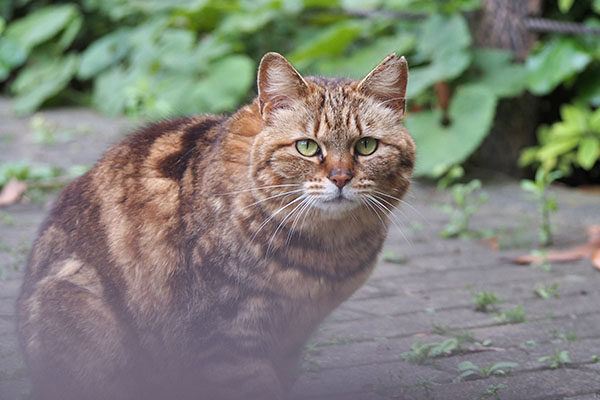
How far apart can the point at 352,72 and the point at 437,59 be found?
0.61 meters

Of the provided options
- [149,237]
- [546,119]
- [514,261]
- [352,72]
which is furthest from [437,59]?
[149,237]

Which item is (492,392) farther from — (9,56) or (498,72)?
(9,56)

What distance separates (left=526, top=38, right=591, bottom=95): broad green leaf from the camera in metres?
5.32

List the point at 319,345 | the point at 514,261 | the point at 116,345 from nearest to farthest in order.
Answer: the point at 116,345
the point at 319,345
the point at 514,261

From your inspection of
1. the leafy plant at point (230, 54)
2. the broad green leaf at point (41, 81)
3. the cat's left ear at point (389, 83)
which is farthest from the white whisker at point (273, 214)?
the broad green leaf at point (41, 81)

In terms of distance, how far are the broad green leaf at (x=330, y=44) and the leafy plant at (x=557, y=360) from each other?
348cm

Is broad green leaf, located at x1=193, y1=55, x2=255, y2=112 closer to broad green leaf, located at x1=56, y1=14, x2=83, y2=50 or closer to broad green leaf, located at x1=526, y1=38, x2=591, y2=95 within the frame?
broad green leaf, located at x1=526, y1=38, x2=591, y2=95

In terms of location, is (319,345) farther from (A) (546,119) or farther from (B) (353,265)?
(A) (546,119)

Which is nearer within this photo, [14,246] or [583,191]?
[14,246]

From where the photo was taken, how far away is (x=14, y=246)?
14.0 feet

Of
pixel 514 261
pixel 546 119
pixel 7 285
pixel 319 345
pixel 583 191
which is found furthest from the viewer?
pixel 546 119

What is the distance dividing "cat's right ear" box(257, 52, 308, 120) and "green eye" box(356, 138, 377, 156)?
246mm

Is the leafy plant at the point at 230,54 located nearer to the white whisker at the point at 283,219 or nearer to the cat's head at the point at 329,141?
the cat's head at the point at 329,141

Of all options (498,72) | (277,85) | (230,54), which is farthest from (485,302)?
(230,54)
